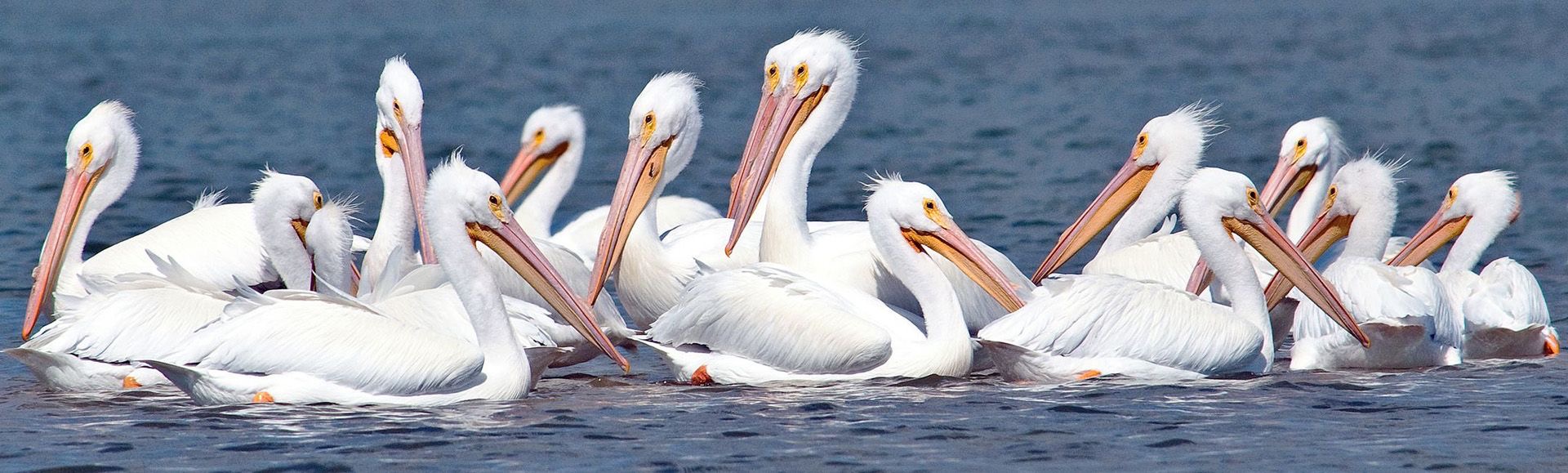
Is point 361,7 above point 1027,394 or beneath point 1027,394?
above

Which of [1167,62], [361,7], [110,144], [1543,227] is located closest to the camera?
[110,144]

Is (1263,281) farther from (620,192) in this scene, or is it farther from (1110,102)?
(1110,102)

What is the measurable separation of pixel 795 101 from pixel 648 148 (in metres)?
0.63

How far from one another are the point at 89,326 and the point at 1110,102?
1241 cm

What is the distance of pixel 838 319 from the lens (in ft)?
20.5

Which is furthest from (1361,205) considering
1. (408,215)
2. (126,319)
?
(126,319)

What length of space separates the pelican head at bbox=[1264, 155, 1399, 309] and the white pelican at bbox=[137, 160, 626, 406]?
273 centimetres

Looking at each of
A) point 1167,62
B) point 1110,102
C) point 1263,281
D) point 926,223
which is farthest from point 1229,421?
point 1167,62

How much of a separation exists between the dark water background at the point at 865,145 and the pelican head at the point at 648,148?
1.54 ft

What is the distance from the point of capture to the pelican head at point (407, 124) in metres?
7.21

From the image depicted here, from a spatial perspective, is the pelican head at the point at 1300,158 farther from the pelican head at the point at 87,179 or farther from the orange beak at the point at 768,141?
the pelican head at the point at 87,179

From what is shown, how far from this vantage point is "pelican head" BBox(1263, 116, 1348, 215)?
791 cm

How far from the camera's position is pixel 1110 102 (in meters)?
17.4

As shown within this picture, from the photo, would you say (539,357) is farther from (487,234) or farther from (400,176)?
(400,176)
